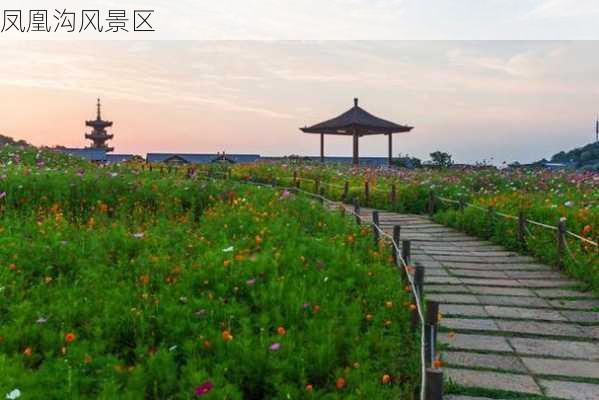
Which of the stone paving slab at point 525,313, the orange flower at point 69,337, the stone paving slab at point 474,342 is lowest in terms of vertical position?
the stone paving slab at point 474,342

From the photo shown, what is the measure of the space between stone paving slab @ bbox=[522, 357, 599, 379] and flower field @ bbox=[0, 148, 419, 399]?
3.52 feet

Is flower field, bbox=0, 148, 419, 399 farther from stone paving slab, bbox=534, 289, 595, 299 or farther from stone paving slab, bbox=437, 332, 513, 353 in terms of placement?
stone paving slab, bbox=534, 289, 595, 299

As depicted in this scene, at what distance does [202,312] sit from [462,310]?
297 centimetres

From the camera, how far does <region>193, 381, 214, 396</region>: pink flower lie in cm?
400

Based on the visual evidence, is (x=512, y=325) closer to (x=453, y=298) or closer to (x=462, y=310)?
(x=462, y=310)

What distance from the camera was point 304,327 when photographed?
5133 mm

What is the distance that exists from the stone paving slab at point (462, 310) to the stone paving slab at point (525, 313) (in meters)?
0.09

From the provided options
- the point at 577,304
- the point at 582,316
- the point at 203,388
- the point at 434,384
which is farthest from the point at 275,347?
the point at 577,304

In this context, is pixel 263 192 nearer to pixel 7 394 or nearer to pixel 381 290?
pixel 381 290

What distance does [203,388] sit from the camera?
4.04 m

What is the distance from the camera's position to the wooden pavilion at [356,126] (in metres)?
28.8

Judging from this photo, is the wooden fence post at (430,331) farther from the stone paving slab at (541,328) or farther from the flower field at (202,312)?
the stone paving slab at (541,328)

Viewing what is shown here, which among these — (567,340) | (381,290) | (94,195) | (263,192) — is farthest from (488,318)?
(94,195)

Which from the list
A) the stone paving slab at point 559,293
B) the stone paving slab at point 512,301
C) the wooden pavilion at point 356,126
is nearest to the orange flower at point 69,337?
the stone paving slab at point 512,301
